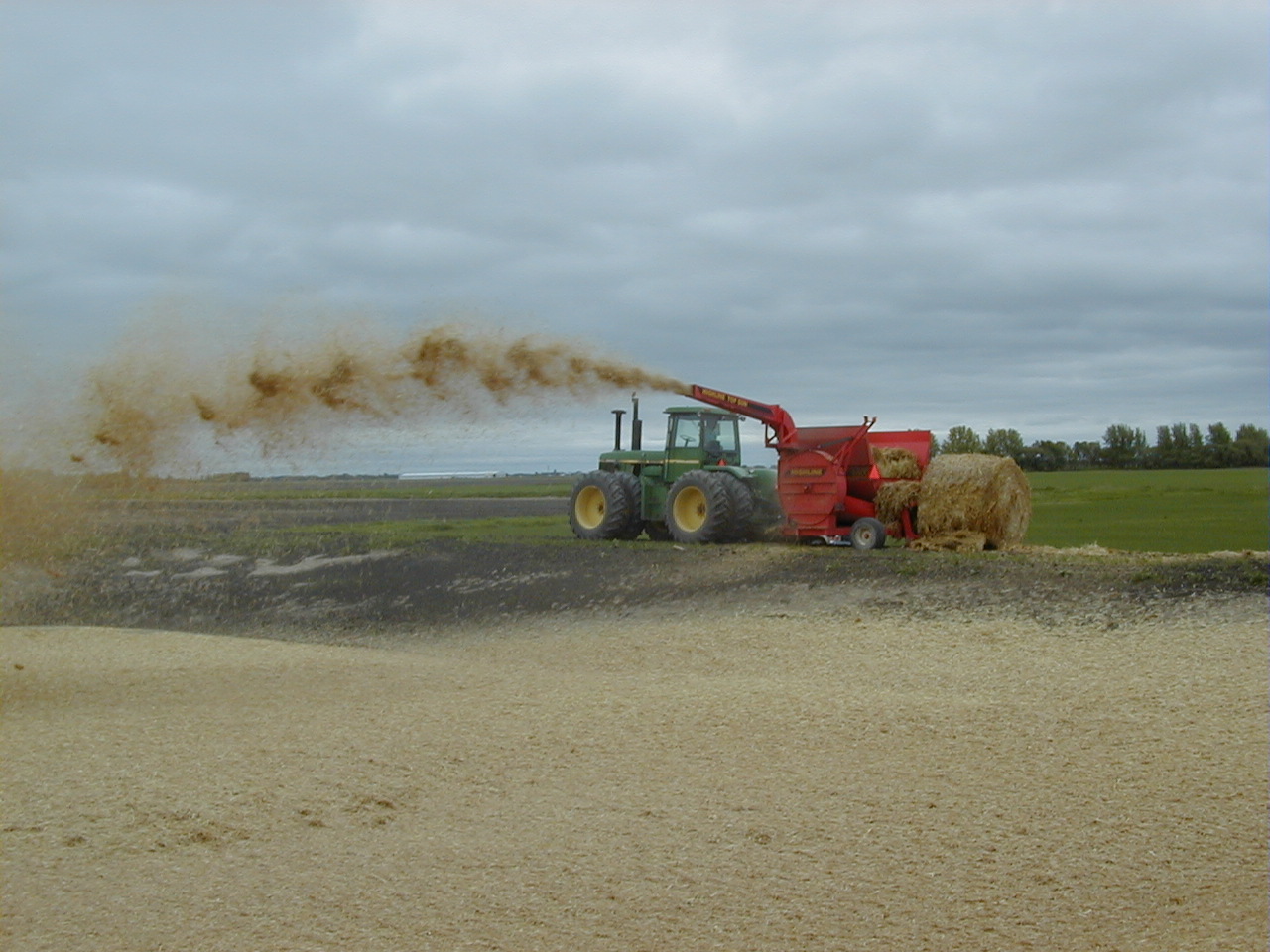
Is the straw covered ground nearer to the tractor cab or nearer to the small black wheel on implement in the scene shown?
the tractor cab

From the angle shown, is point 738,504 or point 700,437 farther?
point 700,437

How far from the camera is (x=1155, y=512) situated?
32656mm

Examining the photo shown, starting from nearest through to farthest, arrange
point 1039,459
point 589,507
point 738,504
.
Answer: point 738,504 → point 589,507 → point 1039,459

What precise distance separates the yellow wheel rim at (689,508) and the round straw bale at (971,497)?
356cm

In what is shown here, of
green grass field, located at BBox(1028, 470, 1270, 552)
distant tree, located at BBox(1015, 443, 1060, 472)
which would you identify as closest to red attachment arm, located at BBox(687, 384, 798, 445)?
green grass field, located at BBox(1028, 470, 1270, 552)

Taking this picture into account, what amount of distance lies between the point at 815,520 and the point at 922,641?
5.99 m

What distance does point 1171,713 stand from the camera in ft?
27.1

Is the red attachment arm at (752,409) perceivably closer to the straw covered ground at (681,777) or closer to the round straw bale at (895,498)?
the round straw bale at (895,498)

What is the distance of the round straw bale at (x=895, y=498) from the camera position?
16.9m

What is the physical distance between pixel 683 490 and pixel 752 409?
1.75 metres

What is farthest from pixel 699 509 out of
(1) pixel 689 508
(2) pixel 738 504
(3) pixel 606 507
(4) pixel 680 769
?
(4) pixel 680 769

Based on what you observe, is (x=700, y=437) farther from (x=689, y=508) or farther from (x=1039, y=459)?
(x=1039, y=459)

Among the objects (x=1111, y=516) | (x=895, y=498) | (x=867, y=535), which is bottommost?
(x=1111, y=516)

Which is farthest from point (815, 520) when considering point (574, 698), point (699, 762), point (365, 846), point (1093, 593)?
point (365, 846)
